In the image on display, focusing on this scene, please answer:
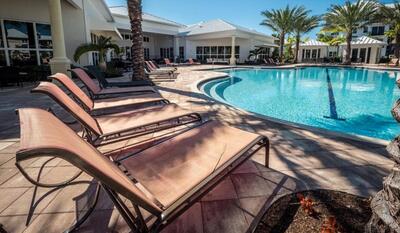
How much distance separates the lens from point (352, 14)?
25.2 m

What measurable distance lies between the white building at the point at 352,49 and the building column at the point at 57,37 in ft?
104

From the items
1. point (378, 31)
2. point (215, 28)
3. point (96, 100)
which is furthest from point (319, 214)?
point (378, 31)

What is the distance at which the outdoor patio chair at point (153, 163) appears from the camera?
1.03 meters

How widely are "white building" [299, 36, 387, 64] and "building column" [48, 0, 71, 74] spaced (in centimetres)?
3177

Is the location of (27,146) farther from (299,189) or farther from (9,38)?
(9,38)

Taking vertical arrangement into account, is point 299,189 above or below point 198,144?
below


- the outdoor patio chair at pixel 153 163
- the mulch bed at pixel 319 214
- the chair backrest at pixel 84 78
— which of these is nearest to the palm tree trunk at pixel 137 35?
the chair backrest at pixel 84 78

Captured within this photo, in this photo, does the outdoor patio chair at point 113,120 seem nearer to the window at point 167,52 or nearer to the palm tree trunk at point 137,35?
the palm tree trunk at point 137,35

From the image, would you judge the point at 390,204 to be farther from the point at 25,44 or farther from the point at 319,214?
the point at 25,44

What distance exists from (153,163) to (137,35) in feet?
27.7

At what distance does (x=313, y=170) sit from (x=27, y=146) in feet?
8.55

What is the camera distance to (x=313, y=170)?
2.60 metres

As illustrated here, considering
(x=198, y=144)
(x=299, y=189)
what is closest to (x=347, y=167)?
(x=299, y=189)

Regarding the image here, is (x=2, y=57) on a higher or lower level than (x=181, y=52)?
lower
